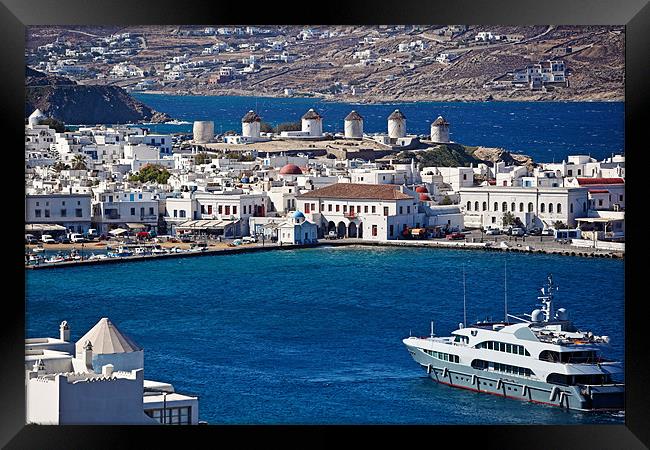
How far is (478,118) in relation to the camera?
2850 cm

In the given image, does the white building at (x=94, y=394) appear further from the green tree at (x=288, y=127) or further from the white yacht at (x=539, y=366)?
the green tree at (x=288, y=127)

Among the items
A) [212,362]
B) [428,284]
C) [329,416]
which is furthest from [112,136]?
[329,416]

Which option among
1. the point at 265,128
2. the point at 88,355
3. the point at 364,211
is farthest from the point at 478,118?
the point at 88,355

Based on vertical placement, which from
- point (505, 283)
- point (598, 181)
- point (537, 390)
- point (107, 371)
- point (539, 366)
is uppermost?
point (598, 181)

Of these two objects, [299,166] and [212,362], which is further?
[299,166]

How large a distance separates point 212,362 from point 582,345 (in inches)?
164

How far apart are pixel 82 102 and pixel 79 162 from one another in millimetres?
6429

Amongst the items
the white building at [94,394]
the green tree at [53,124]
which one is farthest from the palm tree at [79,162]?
the white building at [94,394]

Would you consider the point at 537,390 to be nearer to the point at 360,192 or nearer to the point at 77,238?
the point at 360,192
